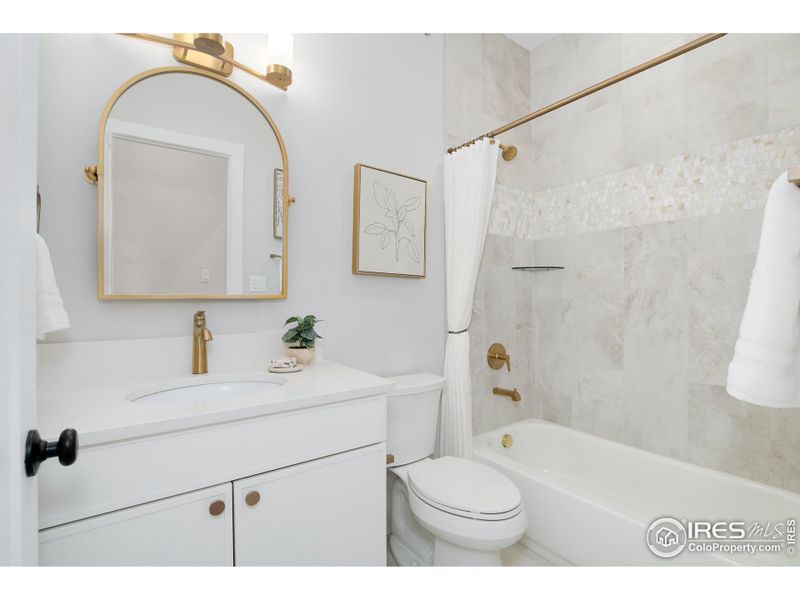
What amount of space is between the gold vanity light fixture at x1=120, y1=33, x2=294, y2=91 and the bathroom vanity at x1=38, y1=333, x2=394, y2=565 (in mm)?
986

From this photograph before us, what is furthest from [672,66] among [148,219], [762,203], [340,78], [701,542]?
[148,219]

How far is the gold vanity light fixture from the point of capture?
1.29 metres

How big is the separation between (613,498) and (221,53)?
255 cm

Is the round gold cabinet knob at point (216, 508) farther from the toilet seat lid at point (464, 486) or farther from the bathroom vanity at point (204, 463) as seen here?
the toilet seat lid at point (464, 486)

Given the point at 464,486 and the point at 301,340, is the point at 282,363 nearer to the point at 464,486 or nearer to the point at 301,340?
the point at 301,340

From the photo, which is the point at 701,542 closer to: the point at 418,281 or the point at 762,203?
the point at 762,203

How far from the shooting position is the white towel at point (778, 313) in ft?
2.92

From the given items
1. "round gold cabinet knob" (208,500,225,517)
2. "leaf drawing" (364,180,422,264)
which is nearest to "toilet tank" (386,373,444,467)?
"leaf drawing" (364,180,422,264)

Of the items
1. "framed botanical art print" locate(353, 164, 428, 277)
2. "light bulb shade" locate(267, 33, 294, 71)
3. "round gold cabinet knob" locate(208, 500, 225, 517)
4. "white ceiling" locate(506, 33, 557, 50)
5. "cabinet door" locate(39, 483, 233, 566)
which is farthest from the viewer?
"white ceiling" locate(506, 33, 557, 50)

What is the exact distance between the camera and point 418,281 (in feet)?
6.59

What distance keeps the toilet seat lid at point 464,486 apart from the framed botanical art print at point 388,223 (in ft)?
2.88

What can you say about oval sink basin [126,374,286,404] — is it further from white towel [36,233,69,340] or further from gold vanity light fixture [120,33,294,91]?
gold vanity light fixture [120,33,294,91]

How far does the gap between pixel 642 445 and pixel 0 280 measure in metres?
2.38

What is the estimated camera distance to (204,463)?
93cm
